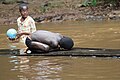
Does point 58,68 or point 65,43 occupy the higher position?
point 65,43

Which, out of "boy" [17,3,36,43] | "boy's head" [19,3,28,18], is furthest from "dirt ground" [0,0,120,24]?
"boy's head" [19,3,28,18]

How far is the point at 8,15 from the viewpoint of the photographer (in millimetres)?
21594

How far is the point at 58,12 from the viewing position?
20562 millimetres

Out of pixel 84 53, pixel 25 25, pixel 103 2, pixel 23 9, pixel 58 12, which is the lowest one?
pixel 58 12

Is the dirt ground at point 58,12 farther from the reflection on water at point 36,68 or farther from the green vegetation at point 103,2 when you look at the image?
the reflection on water at point 36,68

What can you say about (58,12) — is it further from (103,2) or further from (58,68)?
(58,68)

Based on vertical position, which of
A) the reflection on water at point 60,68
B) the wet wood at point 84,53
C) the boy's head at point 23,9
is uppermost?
the boy's head at point 23,9

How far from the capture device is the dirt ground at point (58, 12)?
1856 centimetres

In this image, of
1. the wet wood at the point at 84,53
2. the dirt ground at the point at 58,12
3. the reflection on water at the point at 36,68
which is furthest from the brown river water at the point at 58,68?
the dirt ground at the point at 58,12

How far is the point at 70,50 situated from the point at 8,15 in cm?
1339

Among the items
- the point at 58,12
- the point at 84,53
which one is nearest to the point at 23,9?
the point at 84,53

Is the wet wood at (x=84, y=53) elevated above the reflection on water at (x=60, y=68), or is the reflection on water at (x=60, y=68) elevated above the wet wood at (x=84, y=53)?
the reflection on water at (x=60, y=68)

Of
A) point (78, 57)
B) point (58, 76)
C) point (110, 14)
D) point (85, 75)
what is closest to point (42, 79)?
point (58, 76)

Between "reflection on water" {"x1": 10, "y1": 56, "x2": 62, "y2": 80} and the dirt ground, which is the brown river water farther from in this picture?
the dirt ground
